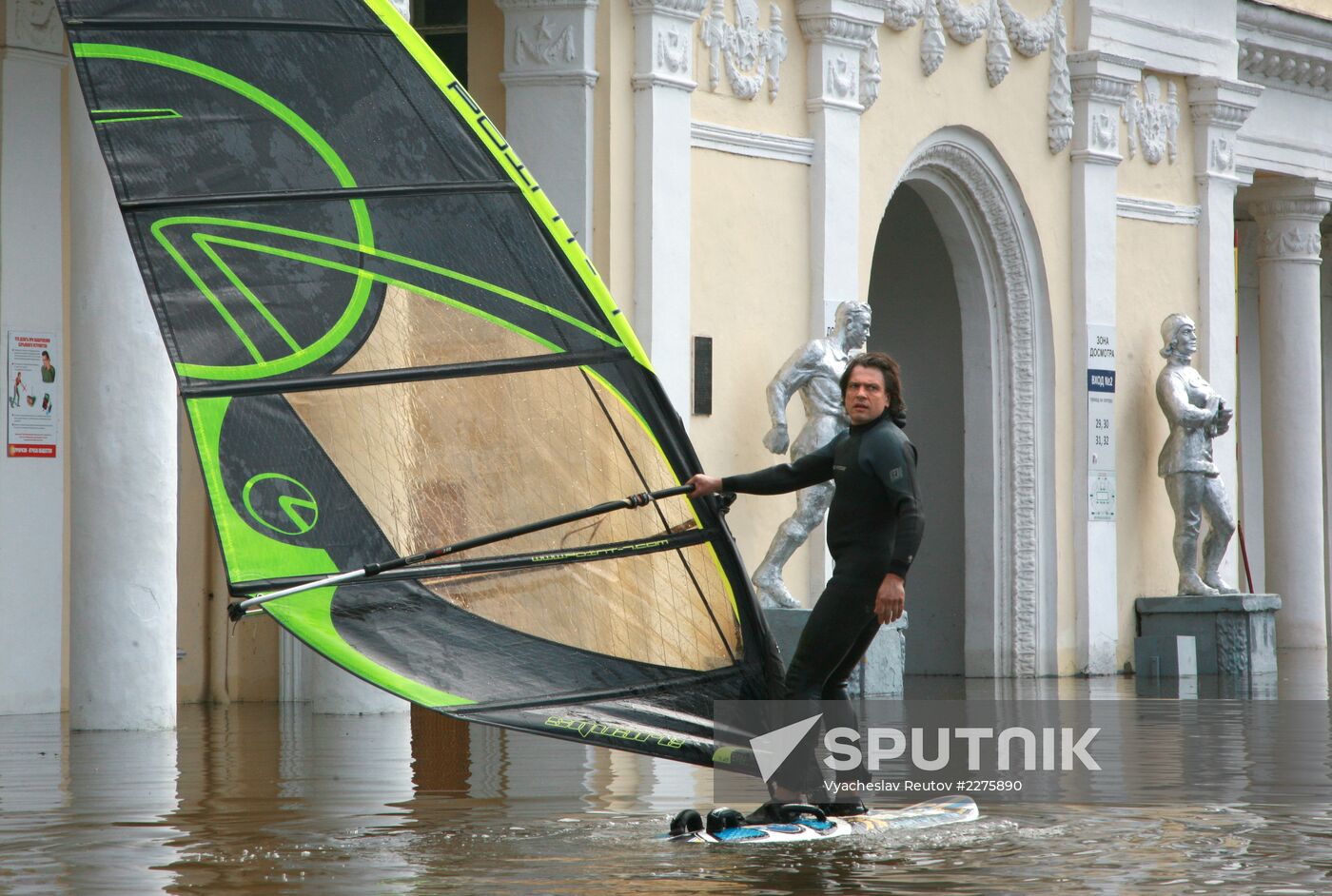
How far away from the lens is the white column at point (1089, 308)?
2005 cm

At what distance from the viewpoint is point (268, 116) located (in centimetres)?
649

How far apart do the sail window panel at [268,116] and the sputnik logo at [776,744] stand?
191 centimetres

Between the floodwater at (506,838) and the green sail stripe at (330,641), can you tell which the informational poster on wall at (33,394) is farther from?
the green sail stripe at (330,641)

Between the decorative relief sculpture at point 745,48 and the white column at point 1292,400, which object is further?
the white column at point 1292,400

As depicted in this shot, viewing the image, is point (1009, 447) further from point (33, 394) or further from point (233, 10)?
point (233, 10)

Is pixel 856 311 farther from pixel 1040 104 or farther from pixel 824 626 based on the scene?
pixel 824 626

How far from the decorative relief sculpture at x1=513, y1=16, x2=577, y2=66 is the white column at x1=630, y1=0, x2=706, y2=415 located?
20.7 inches

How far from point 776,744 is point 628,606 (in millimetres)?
639

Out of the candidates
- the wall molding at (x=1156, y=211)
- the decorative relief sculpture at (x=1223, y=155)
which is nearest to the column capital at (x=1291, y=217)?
the decorative relief sculpture at (x=1223, y=155)

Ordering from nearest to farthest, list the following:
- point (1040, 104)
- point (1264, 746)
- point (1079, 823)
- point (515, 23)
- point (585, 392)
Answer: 1. point (585, 392)
2. point (1079, 823)
3. point (1264, 746)
4. point (515, 23)
5. point (1040, 104)

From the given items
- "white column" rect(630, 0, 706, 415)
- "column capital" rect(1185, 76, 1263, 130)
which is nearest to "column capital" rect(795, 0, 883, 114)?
"white column" rect(630, 0, 706, 415)

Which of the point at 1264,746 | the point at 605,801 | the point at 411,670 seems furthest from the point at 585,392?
the point at 1264,746

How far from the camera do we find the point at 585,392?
6785 millimetres

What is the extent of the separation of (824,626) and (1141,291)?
47.7 feet
